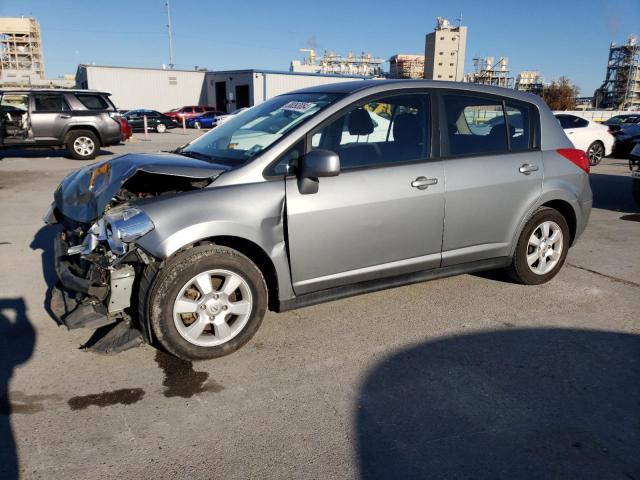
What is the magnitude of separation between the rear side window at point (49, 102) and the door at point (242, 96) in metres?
30.9

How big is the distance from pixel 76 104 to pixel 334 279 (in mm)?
12761

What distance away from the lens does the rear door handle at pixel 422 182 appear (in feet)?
12.8

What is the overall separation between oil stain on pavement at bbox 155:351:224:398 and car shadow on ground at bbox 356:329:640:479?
967mm

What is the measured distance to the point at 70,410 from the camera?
2.84 metres

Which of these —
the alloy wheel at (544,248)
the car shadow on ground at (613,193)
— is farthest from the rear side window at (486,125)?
the car shadow on ground at (613,193)

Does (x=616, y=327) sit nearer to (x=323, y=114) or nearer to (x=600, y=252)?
(x=600, y=252)

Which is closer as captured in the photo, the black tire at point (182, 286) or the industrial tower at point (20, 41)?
the black tire at point (182, 286)

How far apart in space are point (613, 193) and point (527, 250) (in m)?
7.06

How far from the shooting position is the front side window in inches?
149

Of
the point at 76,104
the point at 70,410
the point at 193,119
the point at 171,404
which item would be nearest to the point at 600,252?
the point at 171,404

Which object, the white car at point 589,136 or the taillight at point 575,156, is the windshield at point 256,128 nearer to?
the taillight at point 575,156

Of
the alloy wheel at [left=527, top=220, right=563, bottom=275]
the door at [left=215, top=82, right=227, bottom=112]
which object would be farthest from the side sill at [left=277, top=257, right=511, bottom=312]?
the door at [left=215, top=82, right=227, bottom=112]

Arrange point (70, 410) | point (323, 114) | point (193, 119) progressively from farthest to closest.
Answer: point (193, 119), point (323, 114), point (70, 410)

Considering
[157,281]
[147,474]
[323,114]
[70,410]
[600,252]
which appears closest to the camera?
[147,474]
